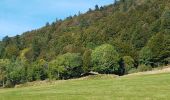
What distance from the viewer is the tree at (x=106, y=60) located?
139625mm

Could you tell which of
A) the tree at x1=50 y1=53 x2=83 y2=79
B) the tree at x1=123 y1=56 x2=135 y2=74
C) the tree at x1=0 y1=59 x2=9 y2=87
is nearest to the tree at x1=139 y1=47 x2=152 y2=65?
the tree at x1=123 y1=56 x2=135 y2=74

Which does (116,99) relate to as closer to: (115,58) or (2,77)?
(115,58)

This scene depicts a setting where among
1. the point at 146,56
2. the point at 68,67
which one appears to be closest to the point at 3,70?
the point at 68,67

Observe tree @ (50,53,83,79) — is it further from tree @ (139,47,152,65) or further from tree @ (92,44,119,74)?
tree @ (139,47,152,65)

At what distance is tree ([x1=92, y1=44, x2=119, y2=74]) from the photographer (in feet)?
458

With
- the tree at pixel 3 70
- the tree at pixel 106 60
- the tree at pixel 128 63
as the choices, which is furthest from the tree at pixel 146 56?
the tree at pixel 3 70

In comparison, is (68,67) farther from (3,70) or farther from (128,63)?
(3,70)

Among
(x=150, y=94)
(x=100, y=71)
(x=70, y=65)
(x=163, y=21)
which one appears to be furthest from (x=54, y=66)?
(x=150, y=94)

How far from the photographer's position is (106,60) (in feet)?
458

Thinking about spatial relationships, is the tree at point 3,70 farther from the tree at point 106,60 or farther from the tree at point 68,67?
the tree at point 106,60

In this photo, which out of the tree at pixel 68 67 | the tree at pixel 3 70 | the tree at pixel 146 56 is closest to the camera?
the tree at pixel 146 56

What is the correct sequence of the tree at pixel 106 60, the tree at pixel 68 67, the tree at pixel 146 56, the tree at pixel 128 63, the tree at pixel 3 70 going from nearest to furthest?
1. the tree at pixel 106 60
2. the tree at pixel 146 56
3. the tree at pixel 128 63
4. the tree at pixel 68 67
5. the tree at pixel 3 70

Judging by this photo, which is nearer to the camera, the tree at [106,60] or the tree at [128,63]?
the tree at [106,60]

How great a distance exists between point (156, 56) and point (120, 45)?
19.6 metres
